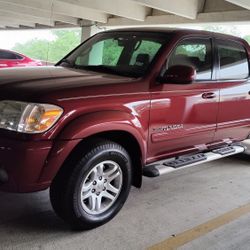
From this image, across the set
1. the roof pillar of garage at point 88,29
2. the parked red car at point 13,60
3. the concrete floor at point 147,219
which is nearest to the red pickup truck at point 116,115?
the concrete floor at point 147,219

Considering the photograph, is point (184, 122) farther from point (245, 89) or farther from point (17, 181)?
point (17, 181)

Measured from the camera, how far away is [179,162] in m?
4.21

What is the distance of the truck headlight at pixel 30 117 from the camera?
3.05 metres

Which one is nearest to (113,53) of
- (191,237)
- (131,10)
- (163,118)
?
(163,118)

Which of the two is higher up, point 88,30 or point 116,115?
point 88,30

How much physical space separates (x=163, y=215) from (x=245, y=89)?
2.10m

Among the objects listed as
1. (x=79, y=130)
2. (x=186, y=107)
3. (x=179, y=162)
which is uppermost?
(x=186, y=107)

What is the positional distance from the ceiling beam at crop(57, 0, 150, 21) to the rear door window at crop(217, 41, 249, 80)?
6.18m

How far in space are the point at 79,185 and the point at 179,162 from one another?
52.4 inches

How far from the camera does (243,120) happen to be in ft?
16.9

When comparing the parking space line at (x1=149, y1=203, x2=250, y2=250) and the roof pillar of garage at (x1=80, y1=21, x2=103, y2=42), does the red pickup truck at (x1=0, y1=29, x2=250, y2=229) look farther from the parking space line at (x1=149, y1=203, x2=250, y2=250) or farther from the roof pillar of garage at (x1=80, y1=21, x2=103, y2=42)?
the roof pillar of garage at (x1=80, y1=21, x2=103, y2=42)

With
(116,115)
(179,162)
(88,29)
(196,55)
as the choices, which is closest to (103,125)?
(116,115)

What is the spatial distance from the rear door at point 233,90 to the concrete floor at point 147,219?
739 millimetres

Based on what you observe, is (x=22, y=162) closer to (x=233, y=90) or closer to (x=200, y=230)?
(x=200, y=230)
